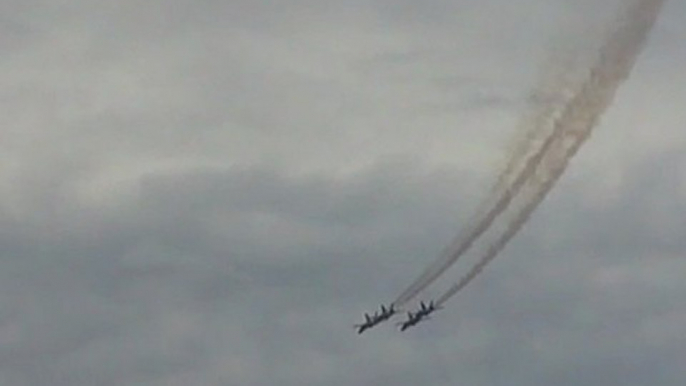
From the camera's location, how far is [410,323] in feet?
576

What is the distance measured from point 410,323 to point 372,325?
8.89 meters

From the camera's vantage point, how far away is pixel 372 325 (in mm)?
184000
